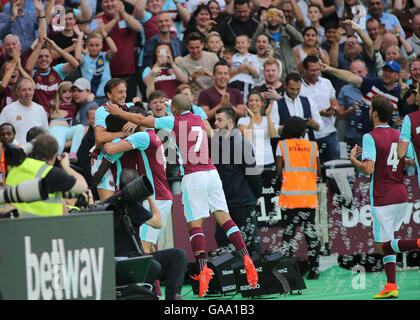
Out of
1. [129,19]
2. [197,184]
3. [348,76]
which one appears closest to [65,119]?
[129,19]

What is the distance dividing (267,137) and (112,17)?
12.7ft

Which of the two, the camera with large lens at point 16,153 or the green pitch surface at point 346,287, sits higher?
the camera with large lens at point 16,153

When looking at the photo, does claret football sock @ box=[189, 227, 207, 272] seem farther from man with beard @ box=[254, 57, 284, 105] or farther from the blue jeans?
man with beard @ box=[254, 57, 284, 105]

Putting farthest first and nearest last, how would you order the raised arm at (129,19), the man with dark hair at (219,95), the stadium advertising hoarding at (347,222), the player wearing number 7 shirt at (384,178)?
the raised arm at (129,19) < the man with dark hair at (219,95) < the stadium advertising hoarding at (347,222) < the player wearing number 7 shirt at (384,178)

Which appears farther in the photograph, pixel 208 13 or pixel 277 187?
pixel 208 13

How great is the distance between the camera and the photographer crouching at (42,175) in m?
5.98

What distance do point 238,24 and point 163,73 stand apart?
90.8 inches

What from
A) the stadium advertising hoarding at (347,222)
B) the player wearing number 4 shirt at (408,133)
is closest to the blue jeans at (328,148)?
the stadium advertising hoarding at (347,222)

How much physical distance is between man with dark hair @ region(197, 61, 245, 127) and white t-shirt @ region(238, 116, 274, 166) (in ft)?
1.65

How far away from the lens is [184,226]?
10961 millimetres

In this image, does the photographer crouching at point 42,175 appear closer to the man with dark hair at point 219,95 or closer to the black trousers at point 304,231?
the black trousers at point 304,231

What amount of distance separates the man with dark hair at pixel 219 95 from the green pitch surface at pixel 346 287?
115 inches
